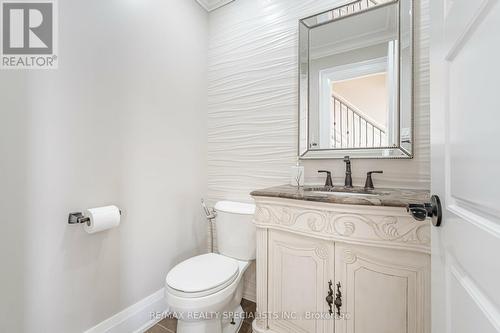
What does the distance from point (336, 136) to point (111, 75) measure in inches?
55.6

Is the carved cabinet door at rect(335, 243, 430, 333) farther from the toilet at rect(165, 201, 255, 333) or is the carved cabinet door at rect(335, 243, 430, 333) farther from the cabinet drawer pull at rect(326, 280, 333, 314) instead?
the toilet at rect(165, 201, 255, 333)

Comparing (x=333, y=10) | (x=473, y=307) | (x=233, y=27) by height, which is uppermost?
(x=233, y=27)

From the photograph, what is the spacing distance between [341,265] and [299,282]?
0.80ft

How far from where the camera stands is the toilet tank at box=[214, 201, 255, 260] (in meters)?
1.44

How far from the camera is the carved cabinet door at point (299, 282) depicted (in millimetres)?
995

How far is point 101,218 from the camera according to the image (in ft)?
3.58

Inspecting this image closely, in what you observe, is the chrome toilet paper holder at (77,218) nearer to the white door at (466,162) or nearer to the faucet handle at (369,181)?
the white door at (466,162)

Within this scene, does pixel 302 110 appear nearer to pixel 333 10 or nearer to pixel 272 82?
pixel 272 82

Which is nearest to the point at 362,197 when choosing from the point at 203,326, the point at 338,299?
the point at 338,299

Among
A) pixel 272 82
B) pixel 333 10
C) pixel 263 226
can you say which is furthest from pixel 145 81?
pixel 333 10

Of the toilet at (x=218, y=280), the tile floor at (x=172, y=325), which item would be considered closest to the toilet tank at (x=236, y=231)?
the toilet at (x=218, y=280)

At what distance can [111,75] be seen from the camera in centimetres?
125

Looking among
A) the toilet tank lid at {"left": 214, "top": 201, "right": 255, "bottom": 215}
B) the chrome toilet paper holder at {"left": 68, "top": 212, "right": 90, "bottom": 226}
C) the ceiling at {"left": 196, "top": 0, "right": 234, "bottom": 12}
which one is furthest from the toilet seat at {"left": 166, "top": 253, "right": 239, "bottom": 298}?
the ceiling at {"left": 196, "top": 0, "right": 234, "bottom": 12}

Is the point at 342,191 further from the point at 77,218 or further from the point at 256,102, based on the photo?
the point at 77,218
